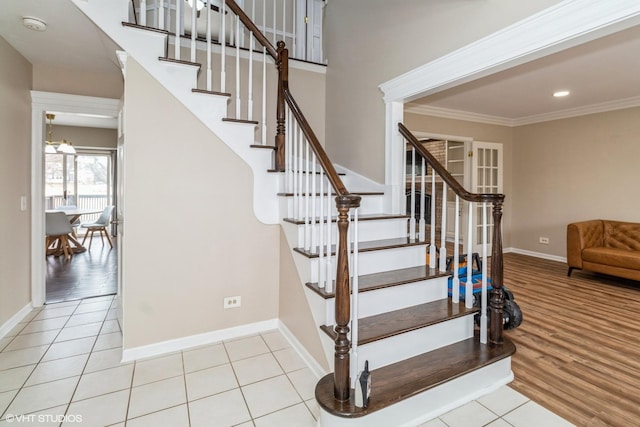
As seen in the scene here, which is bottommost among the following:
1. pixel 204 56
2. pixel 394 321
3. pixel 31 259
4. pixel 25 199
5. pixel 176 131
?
pixel 394 321

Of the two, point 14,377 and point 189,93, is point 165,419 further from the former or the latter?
point 189,93

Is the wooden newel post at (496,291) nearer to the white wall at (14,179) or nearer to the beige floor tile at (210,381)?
the beige floor tile at (210,381)

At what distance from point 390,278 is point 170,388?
5.49ft

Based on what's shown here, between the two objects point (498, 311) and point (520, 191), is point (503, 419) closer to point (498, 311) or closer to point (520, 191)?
point (498, 311)

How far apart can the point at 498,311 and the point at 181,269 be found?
7.93 ft

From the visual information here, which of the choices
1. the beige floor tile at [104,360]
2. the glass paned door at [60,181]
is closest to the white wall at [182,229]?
the beige floor tile at [104,360]

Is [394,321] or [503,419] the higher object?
[394,321]

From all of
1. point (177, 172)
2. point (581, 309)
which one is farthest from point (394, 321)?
point (581, 309)

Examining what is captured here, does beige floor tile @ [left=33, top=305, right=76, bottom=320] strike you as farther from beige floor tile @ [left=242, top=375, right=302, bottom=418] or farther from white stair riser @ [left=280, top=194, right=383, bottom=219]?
white stair riser @ [left=280, top=194, right=383, bottom=219]

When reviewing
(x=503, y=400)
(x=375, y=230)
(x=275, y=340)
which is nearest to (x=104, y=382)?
(x=275, y=340)

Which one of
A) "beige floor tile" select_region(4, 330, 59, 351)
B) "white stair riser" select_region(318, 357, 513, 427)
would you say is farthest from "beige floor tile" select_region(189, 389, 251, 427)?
"beige floor tile" select_region(4, 330, 59, 351)

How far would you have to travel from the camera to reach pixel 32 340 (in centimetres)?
264

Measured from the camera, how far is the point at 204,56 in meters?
3.45

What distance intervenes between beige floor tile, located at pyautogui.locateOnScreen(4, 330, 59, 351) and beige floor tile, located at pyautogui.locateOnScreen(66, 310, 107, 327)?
0.19 meters
